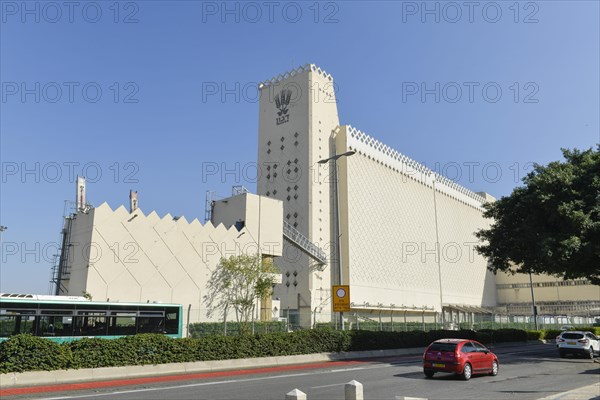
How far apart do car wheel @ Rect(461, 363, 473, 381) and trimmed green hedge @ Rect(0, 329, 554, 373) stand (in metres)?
9.90

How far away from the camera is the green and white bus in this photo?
22.2 metres

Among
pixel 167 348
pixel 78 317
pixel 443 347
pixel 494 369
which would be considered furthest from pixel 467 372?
pixel 78 317

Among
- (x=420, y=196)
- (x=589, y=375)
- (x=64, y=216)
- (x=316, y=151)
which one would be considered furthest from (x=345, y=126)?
(x=589, y=375)

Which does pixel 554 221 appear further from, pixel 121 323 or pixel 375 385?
pixel 121 323

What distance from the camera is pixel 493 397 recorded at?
47.4ft

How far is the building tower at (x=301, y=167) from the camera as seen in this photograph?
197 feet

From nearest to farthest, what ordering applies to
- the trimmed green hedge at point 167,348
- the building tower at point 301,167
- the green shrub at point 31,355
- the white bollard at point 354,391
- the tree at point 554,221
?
the white bollard at point 354,391
the green shrub at point 31,355
the trimmed green hedge at point 167,348
the tree at point 554,221
the building tower at point 301,167

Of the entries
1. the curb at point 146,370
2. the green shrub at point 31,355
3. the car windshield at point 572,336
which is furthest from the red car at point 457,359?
the car windshield at point 572,336

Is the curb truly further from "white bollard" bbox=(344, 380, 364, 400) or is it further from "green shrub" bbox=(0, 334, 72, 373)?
"white bollard" bbox=(344, 380, 364, 400)

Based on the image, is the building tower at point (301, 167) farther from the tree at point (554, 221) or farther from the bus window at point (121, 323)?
the bus window at point (121, 323)

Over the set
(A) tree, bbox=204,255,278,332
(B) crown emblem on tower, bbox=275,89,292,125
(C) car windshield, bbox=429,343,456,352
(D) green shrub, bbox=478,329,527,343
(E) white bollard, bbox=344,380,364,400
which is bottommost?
(D) green shrub, bbox=478,329,527,343

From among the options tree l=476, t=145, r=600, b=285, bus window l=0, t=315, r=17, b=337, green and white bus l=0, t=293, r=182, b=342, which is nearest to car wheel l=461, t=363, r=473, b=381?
tree l=476, t=145, r=600, b=285

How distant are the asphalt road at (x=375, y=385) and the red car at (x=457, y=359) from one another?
36cm

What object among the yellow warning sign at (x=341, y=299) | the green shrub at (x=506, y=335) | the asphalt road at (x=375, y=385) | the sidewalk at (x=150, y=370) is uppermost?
the yellow warning sign at (x=341, y=299)
